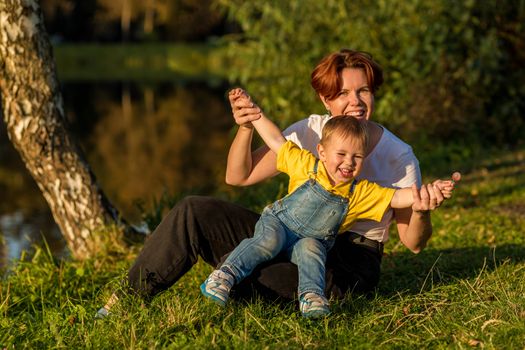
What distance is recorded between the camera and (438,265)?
5.14 meters

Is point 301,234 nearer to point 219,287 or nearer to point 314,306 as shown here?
point 314,306

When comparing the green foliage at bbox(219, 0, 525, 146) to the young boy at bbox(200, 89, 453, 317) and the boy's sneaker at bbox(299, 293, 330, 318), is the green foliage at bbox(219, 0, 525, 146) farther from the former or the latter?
the boy's sneaker at bbox(299, 293, 330, 318)

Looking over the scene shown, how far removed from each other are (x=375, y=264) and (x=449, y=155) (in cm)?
646

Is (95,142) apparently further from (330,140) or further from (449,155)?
(330,140)

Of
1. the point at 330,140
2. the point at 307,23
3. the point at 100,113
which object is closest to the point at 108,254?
the point at 330,140

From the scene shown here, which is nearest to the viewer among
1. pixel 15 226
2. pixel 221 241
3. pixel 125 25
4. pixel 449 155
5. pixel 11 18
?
pixel 221 241

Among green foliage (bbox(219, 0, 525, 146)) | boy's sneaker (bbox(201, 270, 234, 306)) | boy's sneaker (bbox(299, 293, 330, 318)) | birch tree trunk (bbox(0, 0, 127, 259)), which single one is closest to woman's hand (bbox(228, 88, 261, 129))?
boy's sneaker (bbox(201, 270, 234, 306))

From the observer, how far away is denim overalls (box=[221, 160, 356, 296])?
3.70 meters

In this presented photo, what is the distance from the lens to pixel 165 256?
152 inches

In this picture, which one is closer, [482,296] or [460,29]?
[482,296]

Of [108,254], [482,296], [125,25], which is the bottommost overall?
[125,25]

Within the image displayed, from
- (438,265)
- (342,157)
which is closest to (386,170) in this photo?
(342,157)

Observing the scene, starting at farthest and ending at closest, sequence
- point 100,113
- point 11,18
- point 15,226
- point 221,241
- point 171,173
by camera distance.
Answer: point 100,113 < point 171,173 < point 15,226 < point 11,18 < point 221,241

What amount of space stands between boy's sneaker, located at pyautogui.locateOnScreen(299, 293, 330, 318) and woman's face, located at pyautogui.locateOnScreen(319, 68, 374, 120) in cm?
97
